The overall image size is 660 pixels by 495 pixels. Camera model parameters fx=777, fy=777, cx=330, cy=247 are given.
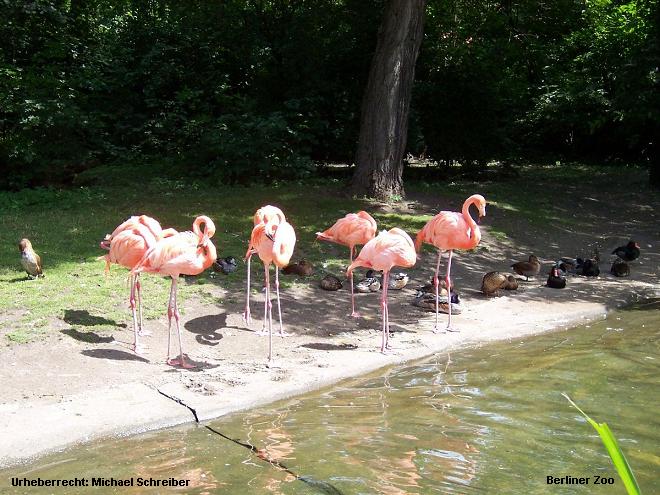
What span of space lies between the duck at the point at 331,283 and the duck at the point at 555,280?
2.81 metres

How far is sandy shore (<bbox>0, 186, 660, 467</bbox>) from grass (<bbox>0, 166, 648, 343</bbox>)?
1.04ft

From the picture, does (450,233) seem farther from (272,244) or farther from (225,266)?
(225,266)

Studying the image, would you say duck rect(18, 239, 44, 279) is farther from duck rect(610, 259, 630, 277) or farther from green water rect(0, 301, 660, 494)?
duck rect(610, 259, 630, 277)

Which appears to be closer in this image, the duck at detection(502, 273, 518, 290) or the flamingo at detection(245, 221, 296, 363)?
the flamingo at detection(245, 221, 296, 363)

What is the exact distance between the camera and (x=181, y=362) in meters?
6.79

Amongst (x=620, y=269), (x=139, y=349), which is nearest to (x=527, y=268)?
(x=620, y=269)

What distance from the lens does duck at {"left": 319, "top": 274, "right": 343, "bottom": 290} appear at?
365 inches

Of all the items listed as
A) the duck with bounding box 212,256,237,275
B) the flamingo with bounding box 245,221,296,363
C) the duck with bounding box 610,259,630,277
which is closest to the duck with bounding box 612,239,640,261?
the duck with bounding box 610,259,630,277

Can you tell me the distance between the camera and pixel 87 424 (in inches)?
216

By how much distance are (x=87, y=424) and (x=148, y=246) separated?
2263 millimetres

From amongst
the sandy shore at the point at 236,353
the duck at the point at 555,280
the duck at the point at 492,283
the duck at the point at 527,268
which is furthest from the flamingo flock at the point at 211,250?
the duck at the point at 527,268

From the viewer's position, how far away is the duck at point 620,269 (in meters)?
10.8

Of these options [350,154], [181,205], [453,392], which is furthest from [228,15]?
[453,392]

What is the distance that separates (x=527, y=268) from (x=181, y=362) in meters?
5.35
